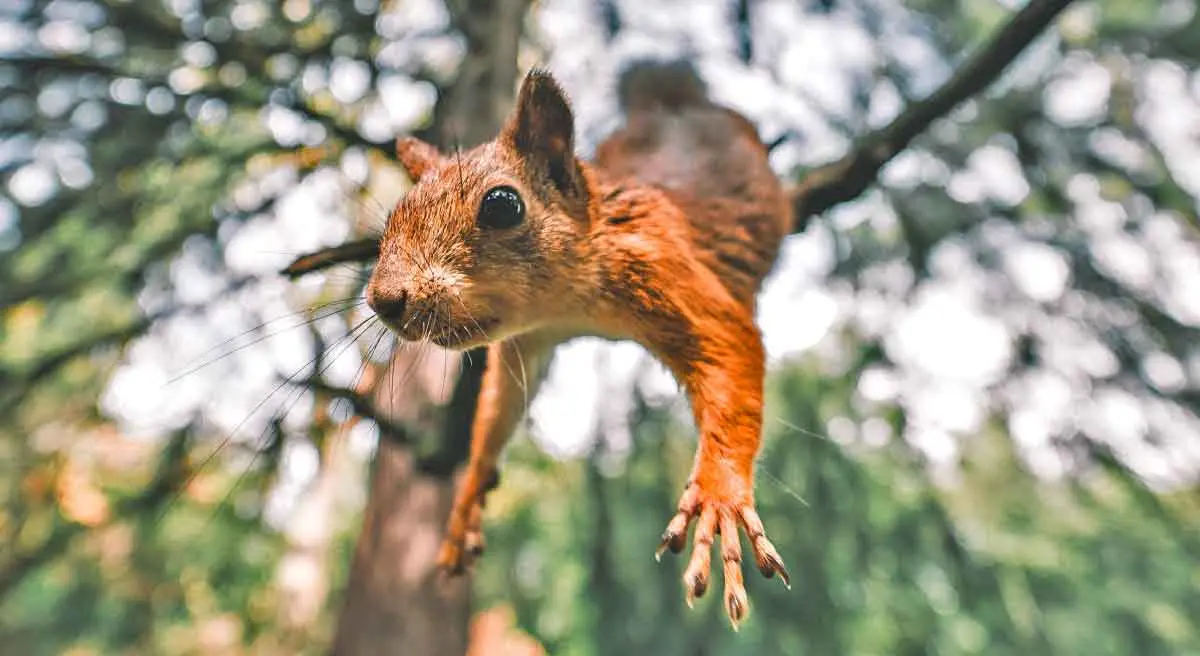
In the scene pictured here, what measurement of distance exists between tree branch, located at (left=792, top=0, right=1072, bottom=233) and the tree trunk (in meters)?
0.87

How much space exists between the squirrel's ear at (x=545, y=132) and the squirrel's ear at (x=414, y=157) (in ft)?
0.41

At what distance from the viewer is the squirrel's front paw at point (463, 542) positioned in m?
1.25

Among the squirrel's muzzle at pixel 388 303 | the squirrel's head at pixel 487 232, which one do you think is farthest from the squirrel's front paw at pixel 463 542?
the squirrel's muzzle at pixel 388 303

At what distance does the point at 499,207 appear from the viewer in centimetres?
96

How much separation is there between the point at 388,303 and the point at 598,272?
0.35 metres

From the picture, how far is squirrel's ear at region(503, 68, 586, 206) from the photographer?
916mm

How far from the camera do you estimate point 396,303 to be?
0.86 metres

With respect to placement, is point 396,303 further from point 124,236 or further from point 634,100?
point 124,236

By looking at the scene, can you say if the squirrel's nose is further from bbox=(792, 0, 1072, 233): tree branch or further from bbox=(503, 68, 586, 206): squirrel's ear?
bbox=(792, 0, 1072, 233): tree branch

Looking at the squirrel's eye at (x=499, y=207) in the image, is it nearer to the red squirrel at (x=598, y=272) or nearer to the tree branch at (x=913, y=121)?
the red squirrel at (x=598, y=272)

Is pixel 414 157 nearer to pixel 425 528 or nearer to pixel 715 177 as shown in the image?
pixel 715 177

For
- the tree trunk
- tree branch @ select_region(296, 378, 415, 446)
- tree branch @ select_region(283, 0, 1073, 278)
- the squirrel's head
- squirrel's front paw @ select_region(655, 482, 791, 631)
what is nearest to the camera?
squirrel's front paw @ select_region(655, 482, 791, 631)

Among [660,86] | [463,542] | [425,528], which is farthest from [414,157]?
[425,528]

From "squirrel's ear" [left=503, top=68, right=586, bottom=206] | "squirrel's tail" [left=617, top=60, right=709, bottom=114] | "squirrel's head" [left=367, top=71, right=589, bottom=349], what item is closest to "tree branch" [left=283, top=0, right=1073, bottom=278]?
"squirrel's head" [left=367, top=71, right=589, bottom=349]
